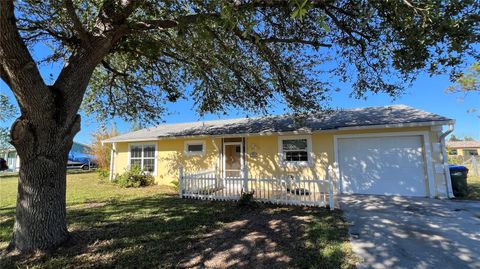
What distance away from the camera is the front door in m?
11.8

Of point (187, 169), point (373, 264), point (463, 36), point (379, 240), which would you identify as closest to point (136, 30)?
point (463, 36)

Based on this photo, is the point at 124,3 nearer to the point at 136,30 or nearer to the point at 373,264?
the point at 136,30

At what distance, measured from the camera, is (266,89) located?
7078mm

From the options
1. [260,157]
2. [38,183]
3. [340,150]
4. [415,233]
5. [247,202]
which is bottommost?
[415,233]

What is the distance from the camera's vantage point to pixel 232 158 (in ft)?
39.4

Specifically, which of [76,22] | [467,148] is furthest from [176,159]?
[467,148]

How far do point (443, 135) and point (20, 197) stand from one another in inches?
446

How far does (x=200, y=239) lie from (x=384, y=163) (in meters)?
7.45

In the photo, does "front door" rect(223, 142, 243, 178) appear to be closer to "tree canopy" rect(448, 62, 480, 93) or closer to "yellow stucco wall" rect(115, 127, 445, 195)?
"yellow stucco wall" rect(115, 127, 445, 195)

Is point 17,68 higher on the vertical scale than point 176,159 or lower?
higher

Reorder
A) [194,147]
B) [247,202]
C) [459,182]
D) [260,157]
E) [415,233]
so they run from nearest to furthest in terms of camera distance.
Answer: [415,233] < [247,202] < [459,182] < [260,157] < [194,147]

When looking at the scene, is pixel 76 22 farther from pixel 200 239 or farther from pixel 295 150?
pixel 295 150

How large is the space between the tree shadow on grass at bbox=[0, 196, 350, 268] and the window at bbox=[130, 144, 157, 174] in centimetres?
680

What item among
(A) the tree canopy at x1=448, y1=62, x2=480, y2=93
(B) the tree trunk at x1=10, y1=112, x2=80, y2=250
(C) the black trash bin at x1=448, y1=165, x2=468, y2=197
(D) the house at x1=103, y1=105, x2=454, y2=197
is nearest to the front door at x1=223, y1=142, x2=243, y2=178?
(D) the house at x1=103, y1=105, x2=454, y2=197
